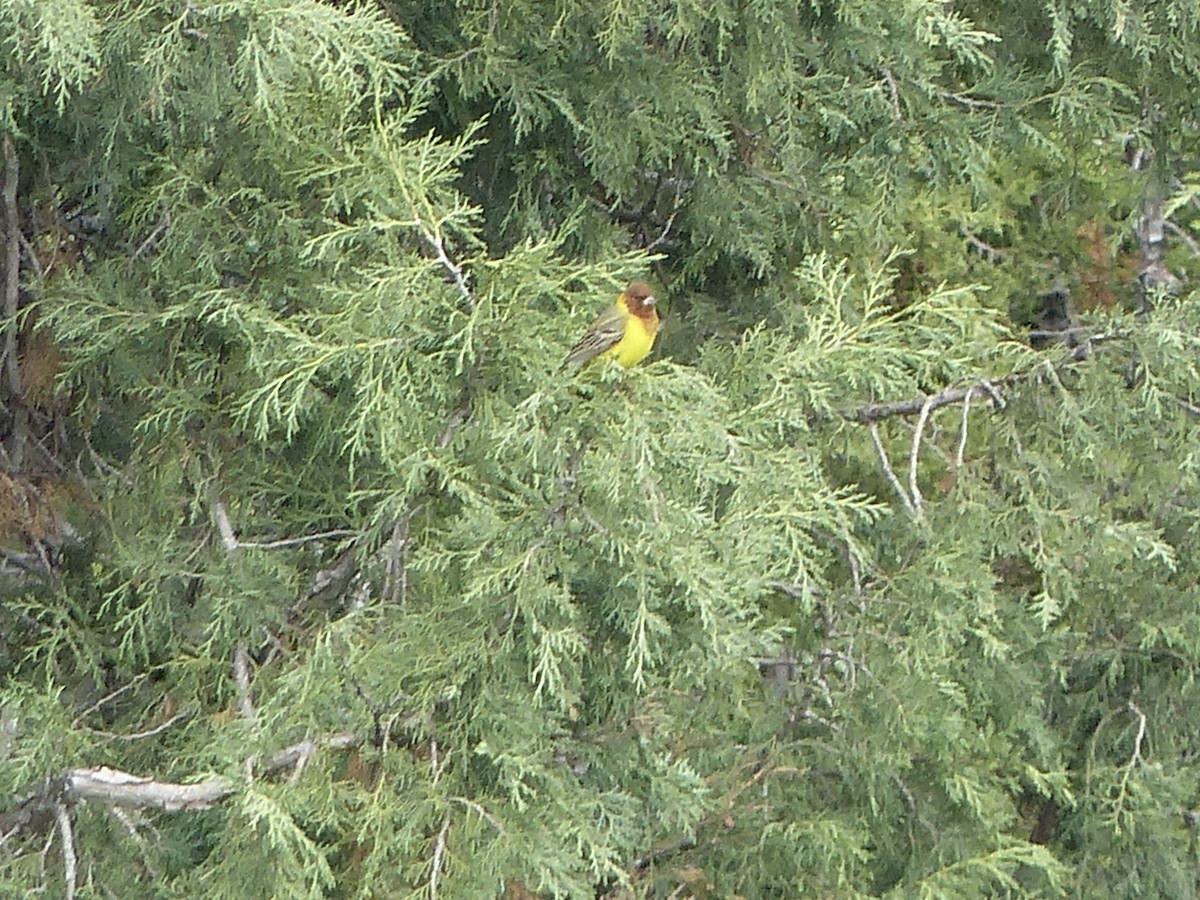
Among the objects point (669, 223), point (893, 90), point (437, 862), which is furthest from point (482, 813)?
point (893, 90)

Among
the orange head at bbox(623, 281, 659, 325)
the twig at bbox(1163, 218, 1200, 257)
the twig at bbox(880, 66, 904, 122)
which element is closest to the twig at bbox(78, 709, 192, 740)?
the orange head at bbox(623, 281, 659, 325)

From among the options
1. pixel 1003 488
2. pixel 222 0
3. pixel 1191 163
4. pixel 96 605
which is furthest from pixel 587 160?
pixel 1191 163

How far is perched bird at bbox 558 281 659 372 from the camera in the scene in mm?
3566

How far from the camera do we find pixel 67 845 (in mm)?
3740

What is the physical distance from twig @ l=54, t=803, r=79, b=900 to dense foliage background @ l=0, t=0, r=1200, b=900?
2cm

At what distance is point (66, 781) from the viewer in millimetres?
3713

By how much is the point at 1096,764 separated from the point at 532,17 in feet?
14.1

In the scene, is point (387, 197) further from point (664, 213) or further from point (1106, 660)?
point (1106, 660)

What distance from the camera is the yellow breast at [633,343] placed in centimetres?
405

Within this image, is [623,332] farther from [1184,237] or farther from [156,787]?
[1184,237]

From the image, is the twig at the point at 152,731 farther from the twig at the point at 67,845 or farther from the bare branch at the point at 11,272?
the bare branch at the point at 11,272

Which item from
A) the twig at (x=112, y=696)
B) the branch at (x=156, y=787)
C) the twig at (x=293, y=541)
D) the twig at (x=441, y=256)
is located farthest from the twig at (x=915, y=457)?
the twig at (x=112, y=696)

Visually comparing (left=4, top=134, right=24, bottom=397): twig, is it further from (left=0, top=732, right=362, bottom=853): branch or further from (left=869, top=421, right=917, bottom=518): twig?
(left=869, top=421, right=917, bottom=518): twig

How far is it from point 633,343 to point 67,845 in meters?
2.03
